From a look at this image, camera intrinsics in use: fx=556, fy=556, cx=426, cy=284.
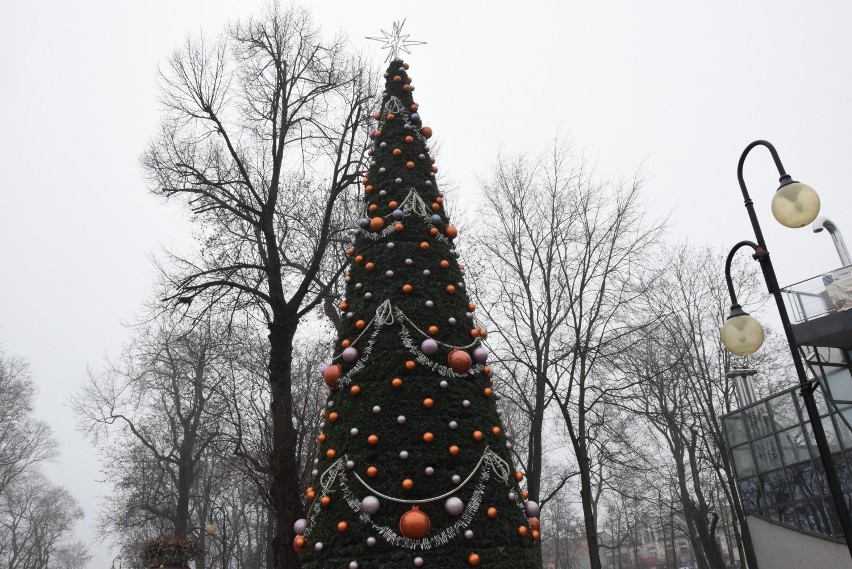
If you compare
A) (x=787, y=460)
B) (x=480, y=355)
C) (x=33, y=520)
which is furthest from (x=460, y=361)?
(x=33, y=520)

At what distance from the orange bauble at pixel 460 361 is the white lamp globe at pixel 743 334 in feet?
7.82

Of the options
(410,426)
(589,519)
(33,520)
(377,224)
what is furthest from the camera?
(33,520)

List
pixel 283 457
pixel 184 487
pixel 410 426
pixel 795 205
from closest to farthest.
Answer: pixel 410 426 → pixel 795 205 → pixel 283 457 → pixel 184 487

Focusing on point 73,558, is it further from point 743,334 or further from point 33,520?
point 743,334

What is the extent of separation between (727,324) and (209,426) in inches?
933

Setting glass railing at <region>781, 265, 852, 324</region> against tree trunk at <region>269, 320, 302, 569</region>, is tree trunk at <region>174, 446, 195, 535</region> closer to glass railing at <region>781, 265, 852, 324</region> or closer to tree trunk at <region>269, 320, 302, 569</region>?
tree trunk at <region>269, 320, 302, 569</region>

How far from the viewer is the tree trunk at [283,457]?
9.15 m

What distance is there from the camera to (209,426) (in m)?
24.5

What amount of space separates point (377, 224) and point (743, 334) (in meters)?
3.63

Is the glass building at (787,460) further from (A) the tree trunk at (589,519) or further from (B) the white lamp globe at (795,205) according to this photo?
(B) the white lamp globe at (795,205)

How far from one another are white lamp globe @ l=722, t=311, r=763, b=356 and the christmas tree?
2249 millimetres

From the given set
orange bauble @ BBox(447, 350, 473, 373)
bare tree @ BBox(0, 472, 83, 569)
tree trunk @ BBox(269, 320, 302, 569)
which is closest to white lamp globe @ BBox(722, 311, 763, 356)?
orange bauble @ BBox(447, 350, 473, 373)

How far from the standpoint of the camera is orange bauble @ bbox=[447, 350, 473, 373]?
4906 millimetres

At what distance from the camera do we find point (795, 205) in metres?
4.79
